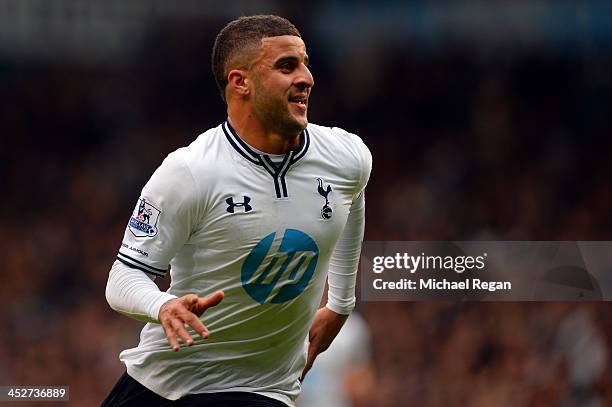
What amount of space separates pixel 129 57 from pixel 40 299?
7.23 feet

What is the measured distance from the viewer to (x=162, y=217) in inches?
131

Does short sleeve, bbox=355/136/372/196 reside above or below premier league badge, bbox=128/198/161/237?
above

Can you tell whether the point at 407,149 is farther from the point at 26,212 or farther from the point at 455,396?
the point at 26,212

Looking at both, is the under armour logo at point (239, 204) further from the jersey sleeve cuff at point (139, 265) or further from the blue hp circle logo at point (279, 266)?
the jersey sleeve cuff at point (139, 265)

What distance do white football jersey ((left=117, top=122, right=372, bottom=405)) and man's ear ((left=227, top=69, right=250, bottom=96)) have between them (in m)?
0.12

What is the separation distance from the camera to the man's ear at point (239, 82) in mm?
3535

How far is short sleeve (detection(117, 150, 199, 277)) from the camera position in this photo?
10.9 feet

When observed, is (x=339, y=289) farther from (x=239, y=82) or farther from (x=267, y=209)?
(x=239, y=82)

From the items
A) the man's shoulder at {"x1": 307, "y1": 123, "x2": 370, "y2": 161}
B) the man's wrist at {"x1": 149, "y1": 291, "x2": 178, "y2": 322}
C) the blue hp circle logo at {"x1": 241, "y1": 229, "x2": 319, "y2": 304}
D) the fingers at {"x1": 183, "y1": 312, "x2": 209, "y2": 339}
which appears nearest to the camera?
the fingers at {"x1": 183, "y1": 312, "x2": 209, "y2": 339}

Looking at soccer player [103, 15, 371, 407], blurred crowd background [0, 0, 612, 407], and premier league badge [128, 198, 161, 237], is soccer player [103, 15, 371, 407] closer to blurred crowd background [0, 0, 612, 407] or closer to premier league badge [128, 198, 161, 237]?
premier league badge [128, 198, 161, 237]

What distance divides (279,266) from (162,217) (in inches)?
15.5

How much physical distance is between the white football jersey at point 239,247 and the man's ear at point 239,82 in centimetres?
12

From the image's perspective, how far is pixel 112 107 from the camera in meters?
10.2

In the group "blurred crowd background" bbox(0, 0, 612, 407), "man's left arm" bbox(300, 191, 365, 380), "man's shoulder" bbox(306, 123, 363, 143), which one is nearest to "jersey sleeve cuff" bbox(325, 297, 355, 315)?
"man's left arm" bbox(300, 191, 365, 380)
